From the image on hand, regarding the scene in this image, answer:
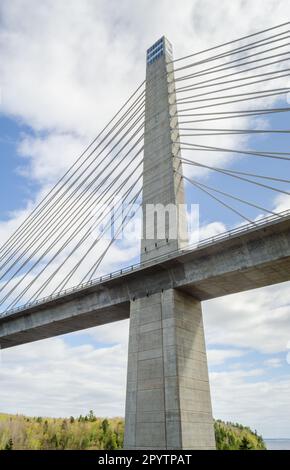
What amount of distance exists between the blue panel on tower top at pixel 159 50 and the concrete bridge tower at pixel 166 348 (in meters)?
9.39

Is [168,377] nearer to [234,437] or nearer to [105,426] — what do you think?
[105,426]

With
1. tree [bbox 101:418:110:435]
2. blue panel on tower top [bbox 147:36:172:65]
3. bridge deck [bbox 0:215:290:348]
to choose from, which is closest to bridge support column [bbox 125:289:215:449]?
bridge deck [bbox 0:215:290:348]

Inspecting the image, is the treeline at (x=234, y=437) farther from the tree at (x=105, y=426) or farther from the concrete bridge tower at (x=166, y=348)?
the concrete bridge tower at (x=166, y=348)

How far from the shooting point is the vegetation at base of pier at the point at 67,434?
81.5 m

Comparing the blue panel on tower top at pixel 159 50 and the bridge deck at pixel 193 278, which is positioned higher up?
the blue panel on tower top at pixel 159 50

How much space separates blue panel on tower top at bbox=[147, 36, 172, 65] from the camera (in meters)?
36.3

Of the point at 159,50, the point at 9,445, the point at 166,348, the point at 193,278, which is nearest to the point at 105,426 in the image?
the point at 9,445

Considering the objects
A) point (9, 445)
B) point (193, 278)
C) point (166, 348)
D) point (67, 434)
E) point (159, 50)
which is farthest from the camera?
point (67, 434)

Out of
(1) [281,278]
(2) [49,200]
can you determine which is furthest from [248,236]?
(2) [49,200]

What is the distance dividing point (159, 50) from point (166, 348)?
2908 centimetres

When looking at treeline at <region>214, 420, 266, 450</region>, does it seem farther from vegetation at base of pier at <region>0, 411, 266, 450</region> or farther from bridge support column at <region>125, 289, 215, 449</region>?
bridge support column at <region>125, 289, 215, 449</region>

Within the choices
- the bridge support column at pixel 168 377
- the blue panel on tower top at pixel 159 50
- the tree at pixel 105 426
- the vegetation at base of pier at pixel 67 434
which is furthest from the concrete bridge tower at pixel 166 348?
the tree at pixel 105 426

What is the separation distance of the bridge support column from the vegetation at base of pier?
65.8 metres

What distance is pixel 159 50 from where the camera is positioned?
3684 cm
